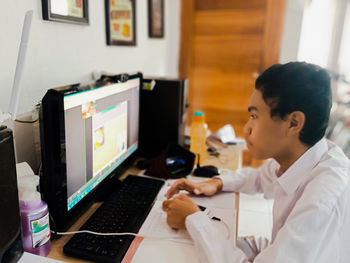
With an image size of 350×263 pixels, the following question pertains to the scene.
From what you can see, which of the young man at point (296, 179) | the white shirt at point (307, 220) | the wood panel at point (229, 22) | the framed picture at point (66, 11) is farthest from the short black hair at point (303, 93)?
the wood panel at point (229, 22)

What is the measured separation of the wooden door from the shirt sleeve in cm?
178

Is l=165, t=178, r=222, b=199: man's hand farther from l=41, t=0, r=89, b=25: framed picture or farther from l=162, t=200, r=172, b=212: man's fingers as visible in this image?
l=41, t=0, r=89, b=25: framed picture

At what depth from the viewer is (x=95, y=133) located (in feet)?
2.93

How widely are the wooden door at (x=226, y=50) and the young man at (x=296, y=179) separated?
202 cm

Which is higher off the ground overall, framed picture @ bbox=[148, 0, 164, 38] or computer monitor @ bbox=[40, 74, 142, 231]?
framed picture @ bbox=[148, 0, 164, 38]

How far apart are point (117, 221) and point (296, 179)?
56cm

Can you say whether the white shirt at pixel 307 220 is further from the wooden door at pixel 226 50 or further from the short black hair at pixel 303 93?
the wooden door at pixel 226 50

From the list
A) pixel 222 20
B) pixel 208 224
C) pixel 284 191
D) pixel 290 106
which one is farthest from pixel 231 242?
pixel 222 20

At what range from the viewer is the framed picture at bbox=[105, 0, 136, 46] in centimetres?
138

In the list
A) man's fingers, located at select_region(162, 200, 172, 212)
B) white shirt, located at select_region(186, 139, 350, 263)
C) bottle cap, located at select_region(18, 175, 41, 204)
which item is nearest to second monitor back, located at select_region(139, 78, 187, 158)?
man's fingers, located at select_region(162, 200, 172, 212)

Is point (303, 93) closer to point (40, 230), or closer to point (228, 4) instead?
point (40, 230)

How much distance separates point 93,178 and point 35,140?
0.23m

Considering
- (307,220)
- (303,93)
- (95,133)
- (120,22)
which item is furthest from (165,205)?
(120,22)

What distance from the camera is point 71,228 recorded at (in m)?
0.84
